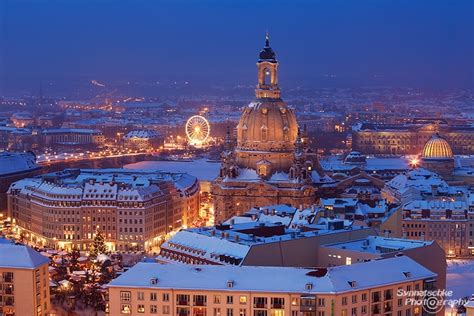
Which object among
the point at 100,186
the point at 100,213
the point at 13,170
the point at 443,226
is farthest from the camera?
the point at 13,170

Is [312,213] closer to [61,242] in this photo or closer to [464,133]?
[61,242]

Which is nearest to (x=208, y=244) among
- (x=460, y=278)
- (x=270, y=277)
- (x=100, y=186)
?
(x=270, y=277)

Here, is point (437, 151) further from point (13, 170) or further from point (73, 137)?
point (73, 137)

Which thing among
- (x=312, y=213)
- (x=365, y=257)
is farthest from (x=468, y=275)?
(x=365, y=257)

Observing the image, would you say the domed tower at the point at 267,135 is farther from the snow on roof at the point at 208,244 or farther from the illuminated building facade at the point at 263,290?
the illuminated building facade at the point at 263,290

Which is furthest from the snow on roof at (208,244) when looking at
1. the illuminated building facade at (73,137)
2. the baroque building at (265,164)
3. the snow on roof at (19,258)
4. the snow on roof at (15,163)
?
the illuminated building facade at (73,137)

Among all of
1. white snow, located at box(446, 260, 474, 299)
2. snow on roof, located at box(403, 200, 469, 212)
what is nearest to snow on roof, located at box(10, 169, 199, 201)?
snow on roof, located at box(403, 200, 469, 212)
